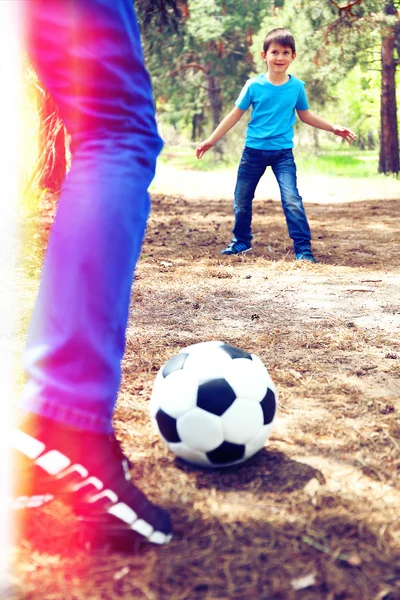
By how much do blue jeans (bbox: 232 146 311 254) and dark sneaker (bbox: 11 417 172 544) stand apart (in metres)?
4.44

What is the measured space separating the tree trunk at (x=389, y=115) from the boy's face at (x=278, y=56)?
11742 mm

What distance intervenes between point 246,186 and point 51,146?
3171 millimetres

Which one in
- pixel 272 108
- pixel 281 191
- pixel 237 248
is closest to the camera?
pixel 272 108

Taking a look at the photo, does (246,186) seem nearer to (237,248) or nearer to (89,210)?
(237,248)

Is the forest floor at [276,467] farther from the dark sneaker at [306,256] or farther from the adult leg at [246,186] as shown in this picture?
the adult leg at [246,186]

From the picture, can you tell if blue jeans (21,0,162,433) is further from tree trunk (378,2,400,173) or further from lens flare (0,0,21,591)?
tree trunk (378,2,400,173)

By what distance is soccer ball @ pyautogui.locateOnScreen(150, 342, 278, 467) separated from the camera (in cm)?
212

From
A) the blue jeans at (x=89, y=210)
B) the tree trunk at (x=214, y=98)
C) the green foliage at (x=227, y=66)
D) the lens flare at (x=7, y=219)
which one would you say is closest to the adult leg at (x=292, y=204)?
the lens flare at (x=7, y=219)

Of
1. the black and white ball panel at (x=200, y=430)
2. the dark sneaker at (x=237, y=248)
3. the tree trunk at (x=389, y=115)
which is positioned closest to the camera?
the black and white ball panel at (x=200, y=430)

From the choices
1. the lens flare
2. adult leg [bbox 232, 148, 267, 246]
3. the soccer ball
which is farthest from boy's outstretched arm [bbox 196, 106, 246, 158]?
the soccer ball

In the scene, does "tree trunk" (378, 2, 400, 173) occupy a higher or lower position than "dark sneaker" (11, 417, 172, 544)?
lower

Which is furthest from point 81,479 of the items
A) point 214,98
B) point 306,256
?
point 214,98

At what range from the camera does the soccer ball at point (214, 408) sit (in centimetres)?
212

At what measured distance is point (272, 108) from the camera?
19.6 feet
